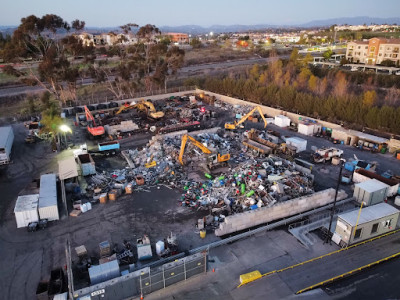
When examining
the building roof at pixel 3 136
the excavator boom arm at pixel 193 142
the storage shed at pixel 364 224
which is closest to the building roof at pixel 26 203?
the building roof at pixel 3 136

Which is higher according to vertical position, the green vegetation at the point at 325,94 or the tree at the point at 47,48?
the tree at the point at 47,48

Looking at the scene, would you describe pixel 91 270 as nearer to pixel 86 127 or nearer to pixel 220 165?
pixel 220 165

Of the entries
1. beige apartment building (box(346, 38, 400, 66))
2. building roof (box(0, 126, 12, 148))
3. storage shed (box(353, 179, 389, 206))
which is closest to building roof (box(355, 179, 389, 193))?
storage shed (box(353, 179, 389, 206))

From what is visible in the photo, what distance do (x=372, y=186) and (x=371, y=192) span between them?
743 mm

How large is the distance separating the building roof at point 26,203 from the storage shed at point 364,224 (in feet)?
51.9

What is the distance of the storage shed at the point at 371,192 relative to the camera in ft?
58.0

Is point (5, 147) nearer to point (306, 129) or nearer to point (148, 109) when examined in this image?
point (148, 109)

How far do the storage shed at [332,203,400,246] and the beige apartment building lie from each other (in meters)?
52.2

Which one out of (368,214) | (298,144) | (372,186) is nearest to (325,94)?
(298,144)

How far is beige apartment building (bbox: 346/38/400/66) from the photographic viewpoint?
190 ft

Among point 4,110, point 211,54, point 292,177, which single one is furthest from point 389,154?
point 211,54

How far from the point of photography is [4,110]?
42969 millimetres

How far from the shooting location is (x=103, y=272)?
12.7m

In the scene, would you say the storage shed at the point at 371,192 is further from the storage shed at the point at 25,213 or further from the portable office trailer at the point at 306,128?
the storage shed at the point at 25,213
